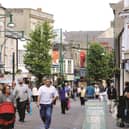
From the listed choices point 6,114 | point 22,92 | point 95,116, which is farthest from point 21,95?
point 95,116

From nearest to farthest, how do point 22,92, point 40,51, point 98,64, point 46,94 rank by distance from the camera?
1. point 46,94
2. point 22,92
3. point 40,51
4. point 98,64

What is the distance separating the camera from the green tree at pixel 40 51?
82312mm

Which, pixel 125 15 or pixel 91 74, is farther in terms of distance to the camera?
pixel 91 74

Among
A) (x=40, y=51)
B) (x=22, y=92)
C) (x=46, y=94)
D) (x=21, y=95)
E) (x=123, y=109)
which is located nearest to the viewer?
(x=46, y=94)

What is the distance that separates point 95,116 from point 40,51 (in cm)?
6535

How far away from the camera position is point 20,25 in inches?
3935

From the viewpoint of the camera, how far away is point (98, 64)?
108688 millimetres

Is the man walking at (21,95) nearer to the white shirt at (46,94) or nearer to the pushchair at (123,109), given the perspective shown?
the pushchair at (123,109)

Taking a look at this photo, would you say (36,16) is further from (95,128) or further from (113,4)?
(95,128)

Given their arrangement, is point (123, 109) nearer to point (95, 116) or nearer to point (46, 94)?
point (46, 94)

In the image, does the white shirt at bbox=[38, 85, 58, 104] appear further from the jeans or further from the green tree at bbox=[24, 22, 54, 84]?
the green tree at bbox=[24, 22, 54, 84]

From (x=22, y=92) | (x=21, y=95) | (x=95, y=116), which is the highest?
(x=22, y=92)

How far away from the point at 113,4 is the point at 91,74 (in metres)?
42.0

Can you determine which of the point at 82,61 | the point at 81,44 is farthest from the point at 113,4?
the point at 81,44
